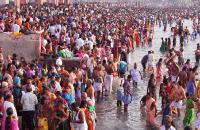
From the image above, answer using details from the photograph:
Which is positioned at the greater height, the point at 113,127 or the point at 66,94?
the point at 66,94

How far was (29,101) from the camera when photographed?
11.9 meters

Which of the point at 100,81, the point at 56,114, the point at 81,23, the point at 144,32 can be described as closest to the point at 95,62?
the point at 100,81

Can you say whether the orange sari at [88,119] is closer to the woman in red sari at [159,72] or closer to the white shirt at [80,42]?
the woman in red sari at [159,72]

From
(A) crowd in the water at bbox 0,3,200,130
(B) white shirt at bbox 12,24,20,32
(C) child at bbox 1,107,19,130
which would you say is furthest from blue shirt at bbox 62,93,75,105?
(B) white shirt at bbox 12,24,20,32

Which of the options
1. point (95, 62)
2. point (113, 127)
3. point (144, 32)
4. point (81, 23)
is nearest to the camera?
point (113, 127)

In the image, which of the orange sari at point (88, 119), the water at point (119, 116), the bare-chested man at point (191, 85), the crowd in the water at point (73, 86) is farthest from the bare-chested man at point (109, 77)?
the orange sari at point (88, 119)

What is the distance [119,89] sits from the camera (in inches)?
599

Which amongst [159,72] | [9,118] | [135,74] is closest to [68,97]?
[9,118]

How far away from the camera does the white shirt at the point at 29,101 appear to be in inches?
468

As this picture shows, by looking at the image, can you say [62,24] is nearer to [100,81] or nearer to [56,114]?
[100,81]

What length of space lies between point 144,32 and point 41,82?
2110 cm

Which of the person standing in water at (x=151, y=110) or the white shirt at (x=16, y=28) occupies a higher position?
the white shirt at (x=16, y=28)

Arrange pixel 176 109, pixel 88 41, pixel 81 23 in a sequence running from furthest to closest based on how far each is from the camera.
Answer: pixel 81 23
pixel 88 41
pixel 176 109

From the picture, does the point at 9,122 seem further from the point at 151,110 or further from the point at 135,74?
the point at 135,74
